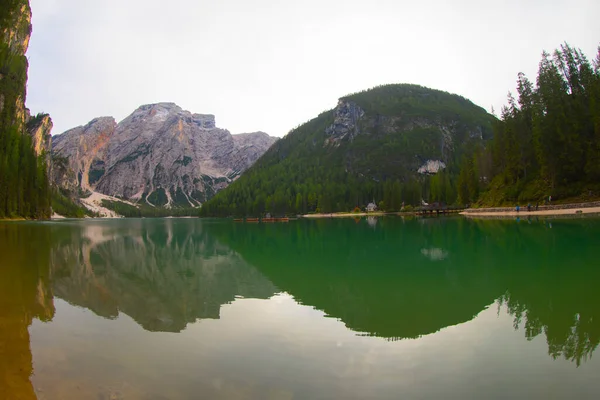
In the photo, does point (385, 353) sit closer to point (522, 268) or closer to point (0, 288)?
point (522, 268)

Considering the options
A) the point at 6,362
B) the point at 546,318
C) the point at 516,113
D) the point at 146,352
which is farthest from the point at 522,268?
the point at 516,113

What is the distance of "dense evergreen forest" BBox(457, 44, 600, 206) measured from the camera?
6750cm

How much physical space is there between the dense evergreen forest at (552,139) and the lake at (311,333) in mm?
56046

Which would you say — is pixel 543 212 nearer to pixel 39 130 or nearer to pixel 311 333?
pixel 311 333

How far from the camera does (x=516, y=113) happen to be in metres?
90.2

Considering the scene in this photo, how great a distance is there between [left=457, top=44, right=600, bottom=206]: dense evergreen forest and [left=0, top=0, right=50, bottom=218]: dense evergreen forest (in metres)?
A: 117

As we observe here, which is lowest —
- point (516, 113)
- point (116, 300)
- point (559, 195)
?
point (116, 300)

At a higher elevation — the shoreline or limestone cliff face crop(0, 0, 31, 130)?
limestone cliff face crop(0, 0, 31, 130)

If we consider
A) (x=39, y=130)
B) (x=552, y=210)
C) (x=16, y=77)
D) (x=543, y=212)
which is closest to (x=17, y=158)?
(x=16, y=77)

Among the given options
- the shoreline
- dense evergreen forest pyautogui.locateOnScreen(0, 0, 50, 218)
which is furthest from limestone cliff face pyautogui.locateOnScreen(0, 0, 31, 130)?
the shoreline

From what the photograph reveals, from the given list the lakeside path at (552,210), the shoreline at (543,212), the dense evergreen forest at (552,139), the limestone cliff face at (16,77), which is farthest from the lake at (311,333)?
the limestone cliff face at (16,77)

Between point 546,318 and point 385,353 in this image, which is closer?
point 385,353

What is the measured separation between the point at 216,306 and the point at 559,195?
75.6 meters

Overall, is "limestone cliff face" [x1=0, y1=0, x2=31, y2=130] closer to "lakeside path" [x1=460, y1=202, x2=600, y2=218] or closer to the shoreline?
the shoreline
